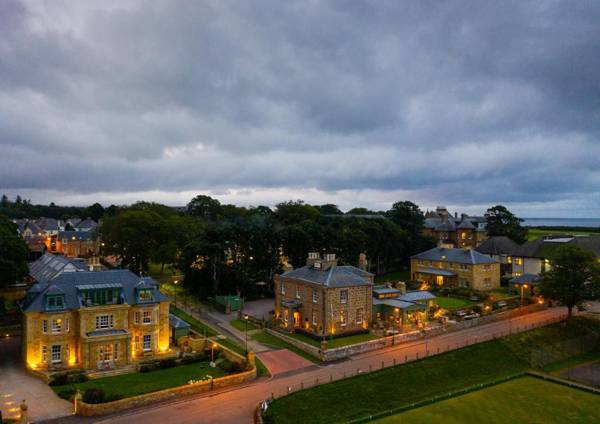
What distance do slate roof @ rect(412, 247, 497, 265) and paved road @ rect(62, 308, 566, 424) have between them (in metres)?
19.1

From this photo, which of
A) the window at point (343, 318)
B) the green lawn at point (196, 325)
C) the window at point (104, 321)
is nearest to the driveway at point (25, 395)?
the window at point (104, 321)

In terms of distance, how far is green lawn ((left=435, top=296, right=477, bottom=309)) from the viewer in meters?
58.8

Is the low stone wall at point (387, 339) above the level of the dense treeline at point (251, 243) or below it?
below

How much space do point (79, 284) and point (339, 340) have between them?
25.0 m

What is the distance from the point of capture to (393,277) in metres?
84.6

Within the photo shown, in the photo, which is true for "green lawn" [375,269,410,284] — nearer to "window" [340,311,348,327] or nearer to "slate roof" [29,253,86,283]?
"window" [340,311,348,327]

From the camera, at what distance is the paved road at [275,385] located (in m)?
29.0

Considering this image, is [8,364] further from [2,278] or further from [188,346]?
[188,346]

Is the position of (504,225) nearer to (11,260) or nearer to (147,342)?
(147,342)

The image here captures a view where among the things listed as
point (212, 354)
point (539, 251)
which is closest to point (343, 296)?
point (212, 354)

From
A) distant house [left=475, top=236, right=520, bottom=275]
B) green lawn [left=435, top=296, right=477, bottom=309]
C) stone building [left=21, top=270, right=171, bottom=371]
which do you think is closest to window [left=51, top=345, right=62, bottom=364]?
stone building [left=21, top=270, right=171, bottom=371]

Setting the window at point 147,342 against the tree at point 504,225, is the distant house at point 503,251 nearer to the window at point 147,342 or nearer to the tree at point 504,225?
the tree at point 504,225

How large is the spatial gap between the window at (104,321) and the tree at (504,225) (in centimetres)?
8609

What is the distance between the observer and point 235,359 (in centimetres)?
3838
